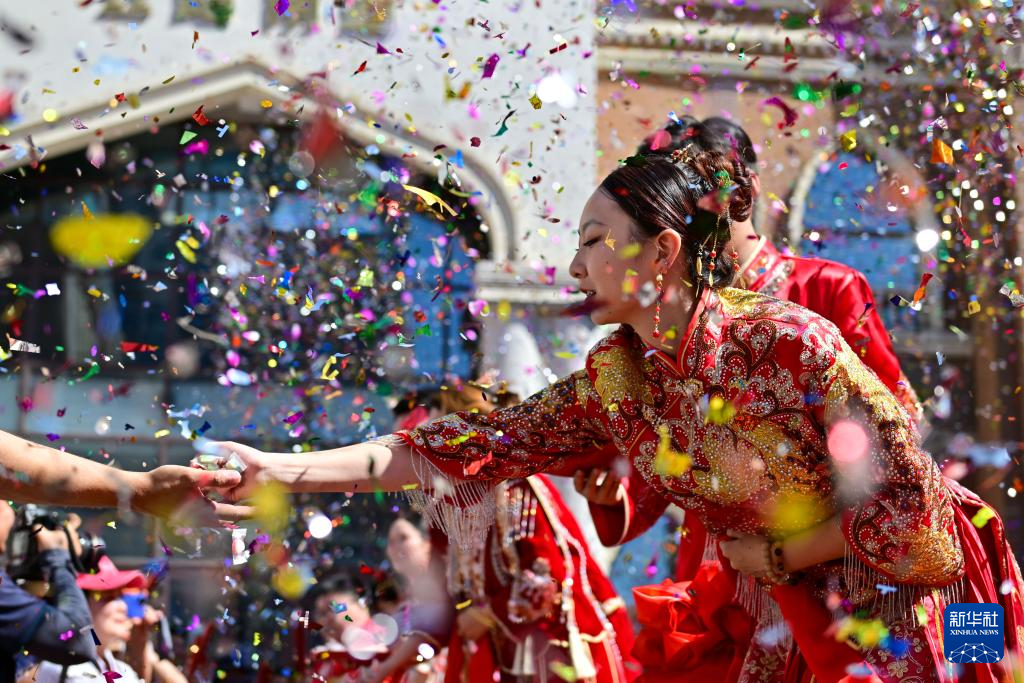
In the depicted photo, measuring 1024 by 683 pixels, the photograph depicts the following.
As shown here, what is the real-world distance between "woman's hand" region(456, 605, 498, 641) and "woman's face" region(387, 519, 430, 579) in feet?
1.67

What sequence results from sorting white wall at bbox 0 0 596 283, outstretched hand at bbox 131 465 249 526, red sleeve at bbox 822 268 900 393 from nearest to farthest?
outstretched hand at bbox 131 465 249 526, red sleeve at bbox 822 268 900 393, white wall at bbox 0 0 596 283

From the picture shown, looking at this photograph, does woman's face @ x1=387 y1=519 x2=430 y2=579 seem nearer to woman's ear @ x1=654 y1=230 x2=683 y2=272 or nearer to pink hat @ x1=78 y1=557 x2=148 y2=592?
pink hat @ x1=78 y1=557 x2=148 y2=592

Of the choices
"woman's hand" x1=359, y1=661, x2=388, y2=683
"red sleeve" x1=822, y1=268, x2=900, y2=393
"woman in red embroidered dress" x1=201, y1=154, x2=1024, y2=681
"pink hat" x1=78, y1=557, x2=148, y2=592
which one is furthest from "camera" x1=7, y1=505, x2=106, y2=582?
"red sleeve" x1=822, y1=268, x2=900, y2=393

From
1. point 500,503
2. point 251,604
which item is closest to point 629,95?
point 251,604

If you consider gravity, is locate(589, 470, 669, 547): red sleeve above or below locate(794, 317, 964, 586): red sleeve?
below

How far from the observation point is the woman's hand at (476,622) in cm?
380

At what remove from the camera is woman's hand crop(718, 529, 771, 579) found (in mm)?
2428

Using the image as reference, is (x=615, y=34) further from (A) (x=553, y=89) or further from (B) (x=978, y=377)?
(B) (x=978, y=377)

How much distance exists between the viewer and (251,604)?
6188 millimetres

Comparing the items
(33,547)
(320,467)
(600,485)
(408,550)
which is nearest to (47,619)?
(33,547)

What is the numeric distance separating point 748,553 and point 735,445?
22 cm

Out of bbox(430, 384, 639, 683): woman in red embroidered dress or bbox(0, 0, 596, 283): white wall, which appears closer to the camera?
bbox(430, 384, 639, 683): woman in red embroidered dress

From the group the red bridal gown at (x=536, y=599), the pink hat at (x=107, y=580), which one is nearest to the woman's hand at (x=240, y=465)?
the red bridal gown at (x=536, y=599)

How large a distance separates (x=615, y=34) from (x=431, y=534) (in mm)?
4204
